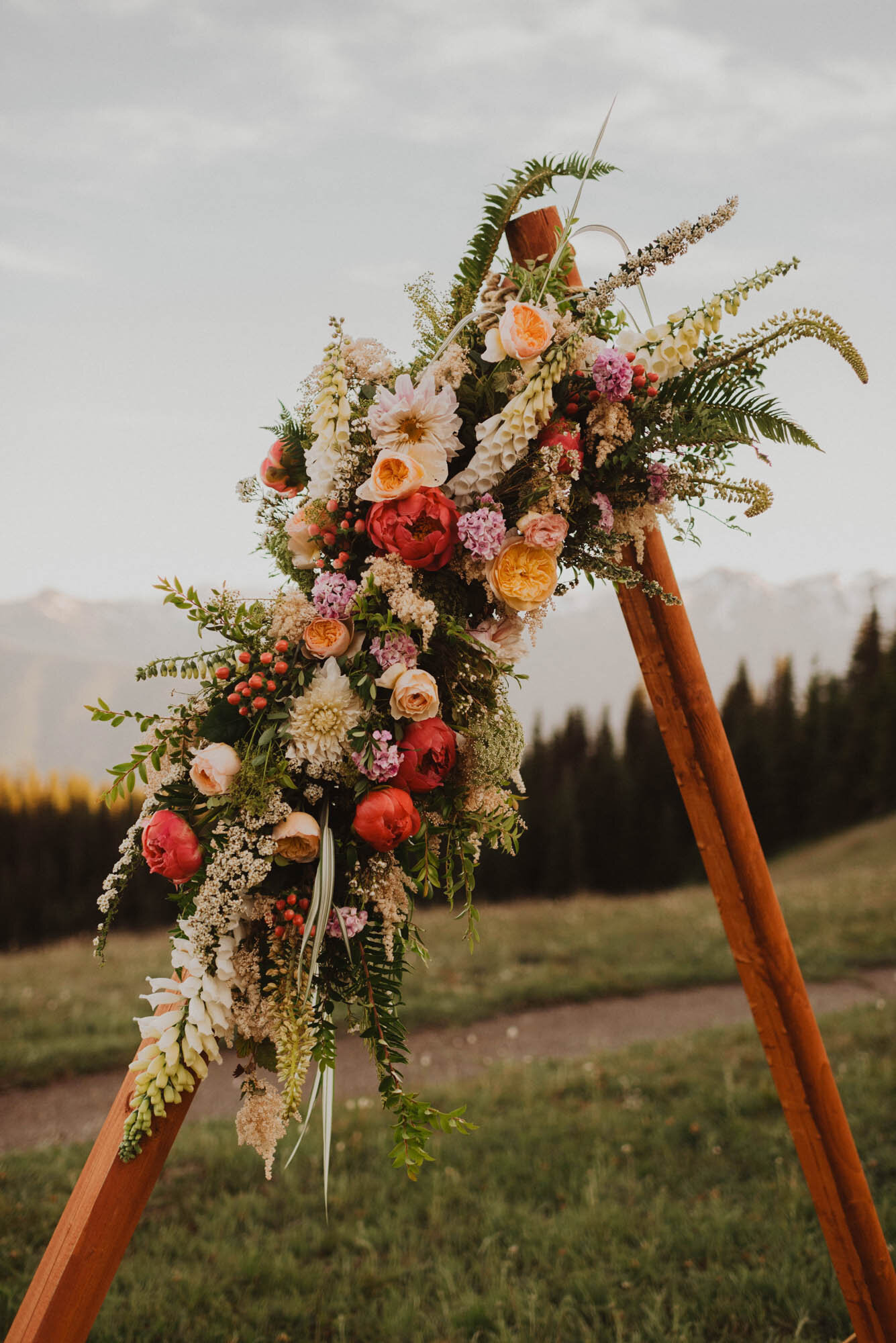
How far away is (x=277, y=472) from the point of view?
6.14ft

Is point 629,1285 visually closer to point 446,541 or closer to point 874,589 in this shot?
point 446,541

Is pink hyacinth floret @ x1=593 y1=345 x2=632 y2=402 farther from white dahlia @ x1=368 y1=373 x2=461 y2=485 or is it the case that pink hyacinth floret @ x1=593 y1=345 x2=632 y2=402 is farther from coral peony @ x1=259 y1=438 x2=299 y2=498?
coral peony @ x1=259 y1=438 x2=299 y2=498

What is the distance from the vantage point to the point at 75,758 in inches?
525

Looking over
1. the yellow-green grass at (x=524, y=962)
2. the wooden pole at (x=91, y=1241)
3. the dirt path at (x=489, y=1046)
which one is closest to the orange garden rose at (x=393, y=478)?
the wooden pole at (x=91, y=1241)

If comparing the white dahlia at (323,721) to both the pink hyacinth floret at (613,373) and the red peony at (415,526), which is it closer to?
the red peony at (415,526)

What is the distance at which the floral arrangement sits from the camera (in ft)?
5.15

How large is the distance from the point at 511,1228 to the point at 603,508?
3.16 meters

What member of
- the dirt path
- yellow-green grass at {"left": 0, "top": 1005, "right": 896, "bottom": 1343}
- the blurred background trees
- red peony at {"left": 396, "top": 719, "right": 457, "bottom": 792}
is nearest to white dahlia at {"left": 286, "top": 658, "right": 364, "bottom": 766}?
red peony at {"left": 396, "top": 719, "right": 457, "bottom": 792}

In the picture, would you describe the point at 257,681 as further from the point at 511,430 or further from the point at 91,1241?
the point at 91,1241

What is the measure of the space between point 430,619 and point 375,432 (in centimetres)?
38

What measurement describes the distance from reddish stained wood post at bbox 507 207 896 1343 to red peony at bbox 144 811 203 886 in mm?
1109

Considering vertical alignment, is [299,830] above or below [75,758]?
below

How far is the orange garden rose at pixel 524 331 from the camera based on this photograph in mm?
1654

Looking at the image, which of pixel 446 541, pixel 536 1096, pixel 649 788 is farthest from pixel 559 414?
pixel 649 788
